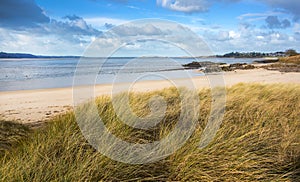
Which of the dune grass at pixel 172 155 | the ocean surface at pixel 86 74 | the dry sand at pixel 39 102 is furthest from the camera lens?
the ocean surface at pixel 86 74

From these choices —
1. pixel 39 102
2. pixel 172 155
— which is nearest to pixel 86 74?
pixel 39 102

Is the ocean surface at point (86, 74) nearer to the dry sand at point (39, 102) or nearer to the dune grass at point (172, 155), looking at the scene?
the dry sand at point (39, 102)

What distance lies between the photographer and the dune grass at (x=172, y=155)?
3109 mm

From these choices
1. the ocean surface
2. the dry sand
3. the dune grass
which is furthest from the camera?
the ocean surface

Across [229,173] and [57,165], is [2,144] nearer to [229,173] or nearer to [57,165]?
[57,165]

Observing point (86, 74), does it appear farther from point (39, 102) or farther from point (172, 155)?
point (172, 155)

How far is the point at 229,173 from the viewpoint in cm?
342

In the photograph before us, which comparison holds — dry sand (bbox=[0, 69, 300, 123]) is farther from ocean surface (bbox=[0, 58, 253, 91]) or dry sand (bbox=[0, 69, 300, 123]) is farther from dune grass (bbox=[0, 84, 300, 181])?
dune grass (bbox=[0, 84, 300, 181])

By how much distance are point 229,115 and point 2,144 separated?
3.77m

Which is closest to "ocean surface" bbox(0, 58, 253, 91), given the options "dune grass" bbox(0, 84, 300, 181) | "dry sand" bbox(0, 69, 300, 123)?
"dry sand" bbox(0, 69, 300, 123)

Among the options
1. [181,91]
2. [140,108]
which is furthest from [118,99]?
[181,91]

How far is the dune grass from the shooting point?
3109 mm

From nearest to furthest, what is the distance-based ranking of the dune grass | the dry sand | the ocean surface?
1. the dune grass
2. the dry sand
3. the ocean surface

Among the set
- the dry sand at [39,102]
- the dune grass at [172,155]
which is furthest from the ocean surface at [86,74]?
the dune grass at [172,155]
